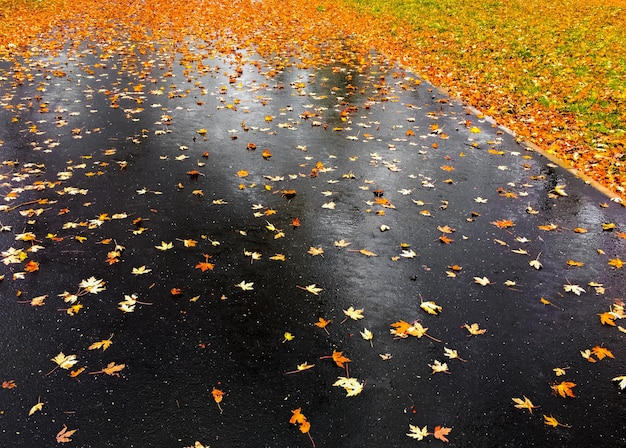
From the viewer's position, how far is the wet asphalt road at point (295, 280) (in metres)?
2.98

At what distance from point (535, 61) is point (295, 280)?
1030 cm

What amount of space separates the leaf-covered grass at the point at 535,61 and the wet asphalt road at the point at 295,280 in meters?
0.98

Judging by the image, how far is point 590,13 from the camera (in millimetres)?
16469

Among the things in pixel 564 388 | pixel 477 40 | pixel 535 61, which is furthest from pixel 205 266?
pixel 477 40

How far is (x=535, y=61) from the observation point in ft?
36.9

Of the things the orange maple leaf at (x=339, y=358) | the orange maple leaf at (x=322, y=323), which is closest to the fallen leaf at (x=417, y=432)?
the orange maple leaf at (x=339, y=358)

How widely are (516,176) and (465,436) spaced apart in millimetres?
4276

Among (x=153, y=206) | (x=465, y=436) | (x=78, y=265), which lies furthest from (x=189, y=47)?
(x=465, y=436)

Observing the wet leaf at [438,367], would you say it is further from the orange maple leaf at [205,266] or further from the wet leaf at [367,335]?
the orange maple leaf at [205,266]

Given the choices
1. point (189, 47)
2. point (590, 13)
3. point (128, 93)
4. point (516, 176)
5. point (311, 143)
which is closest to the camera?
point (516, 176)

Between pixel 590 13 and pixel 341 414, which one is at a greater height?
pixel 590 13

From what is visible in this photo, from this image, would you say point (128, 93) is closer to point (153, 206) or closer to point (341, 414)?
point (153, 206)

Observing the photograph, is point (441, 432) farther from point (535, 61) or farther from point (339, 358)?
point (535, 61)

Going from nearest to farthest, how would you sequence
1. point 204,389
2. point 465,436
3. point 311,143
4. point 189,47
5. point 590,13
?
point 465,436 < point 204,389 < point 311,143 < point 189,47 < point 590,13
